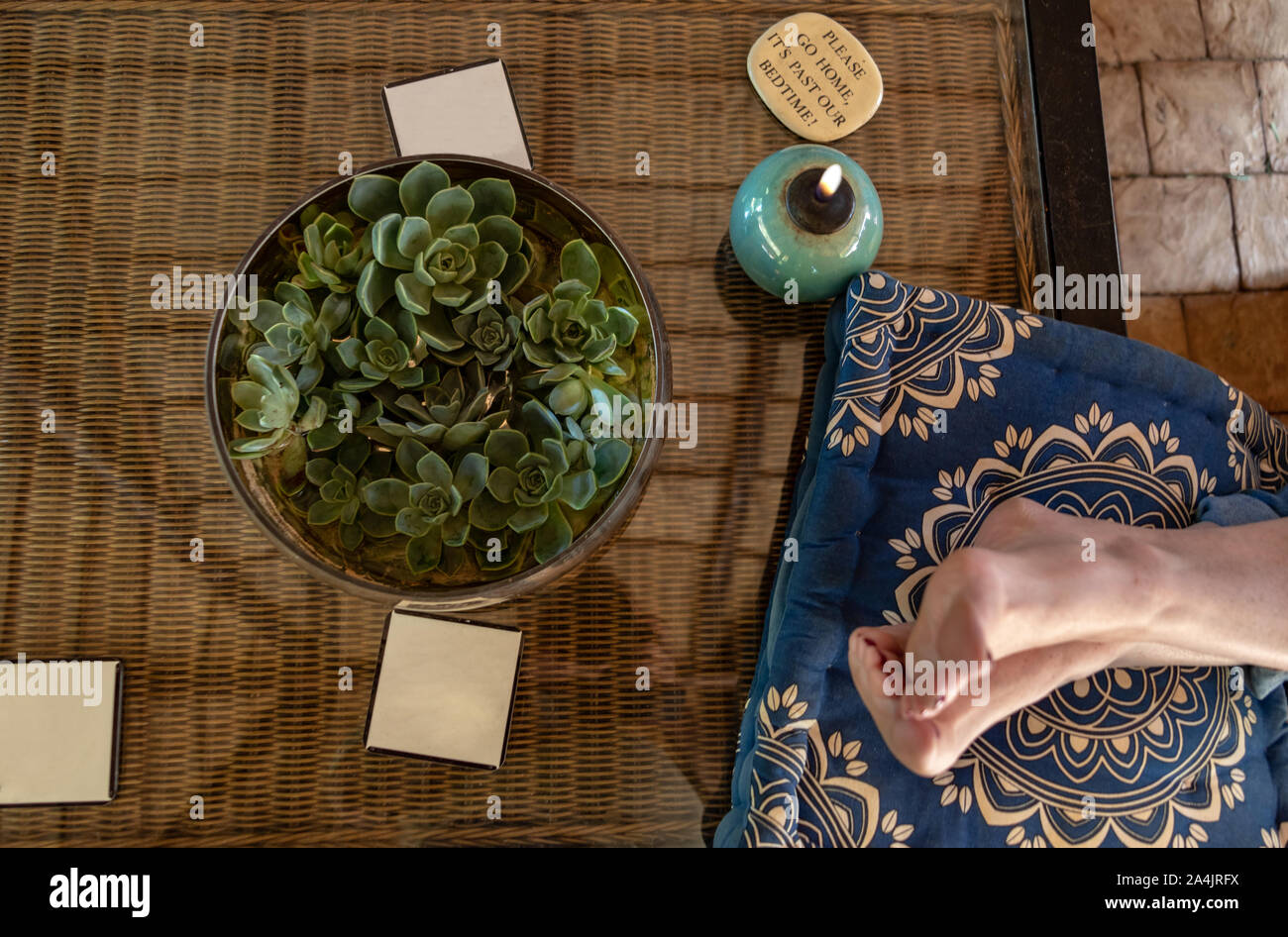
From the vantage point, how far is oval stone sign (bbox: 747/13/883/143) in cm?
68

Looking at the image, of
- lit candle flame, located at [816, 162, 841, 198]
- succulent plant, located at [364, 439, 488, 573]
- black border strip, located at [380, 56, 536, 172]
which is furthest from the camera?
black border strip, located at [380, 56, 536, 172]

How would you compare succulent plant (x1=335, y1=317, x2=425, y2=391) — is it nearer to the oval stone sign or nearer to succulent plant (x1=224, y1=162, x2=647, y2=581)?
succulent plant (x1=224, y1=162, x2=647, y2=581)

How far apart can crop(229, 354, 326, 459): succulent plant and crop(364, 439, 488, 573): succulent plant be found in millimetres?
50

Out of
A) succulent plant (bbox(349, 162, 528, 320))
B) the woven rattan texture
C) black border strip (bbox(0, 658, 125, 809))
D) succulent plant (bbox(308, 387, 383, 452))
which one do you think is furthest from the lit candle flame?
black border strip (bbox(0, 658, 125, 809))

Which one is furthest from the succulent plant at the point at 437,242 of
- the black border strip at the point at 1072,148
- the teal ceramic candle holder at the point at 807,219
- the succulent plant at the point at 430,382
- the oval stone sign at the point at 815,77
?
the black border strip at the point at 1072,148

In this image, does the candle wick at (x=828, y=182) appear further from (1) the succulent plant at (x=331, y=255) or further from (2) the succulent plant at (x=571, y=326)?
(1) the succulent plant at (x=331, y=255)

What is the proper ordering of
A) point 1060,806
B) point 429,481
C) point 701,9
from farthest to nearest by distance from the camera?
point 701,9
point 1060,806
point 429,481

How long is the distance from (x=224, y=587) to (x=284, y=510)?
18 centimetres

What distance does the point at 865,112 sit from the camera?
679 millimetres

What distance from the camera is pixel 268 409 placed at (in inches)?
17.0

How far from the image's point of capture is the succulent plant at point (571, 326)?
17.8 inches

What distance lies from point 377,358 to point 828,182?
31 cm
